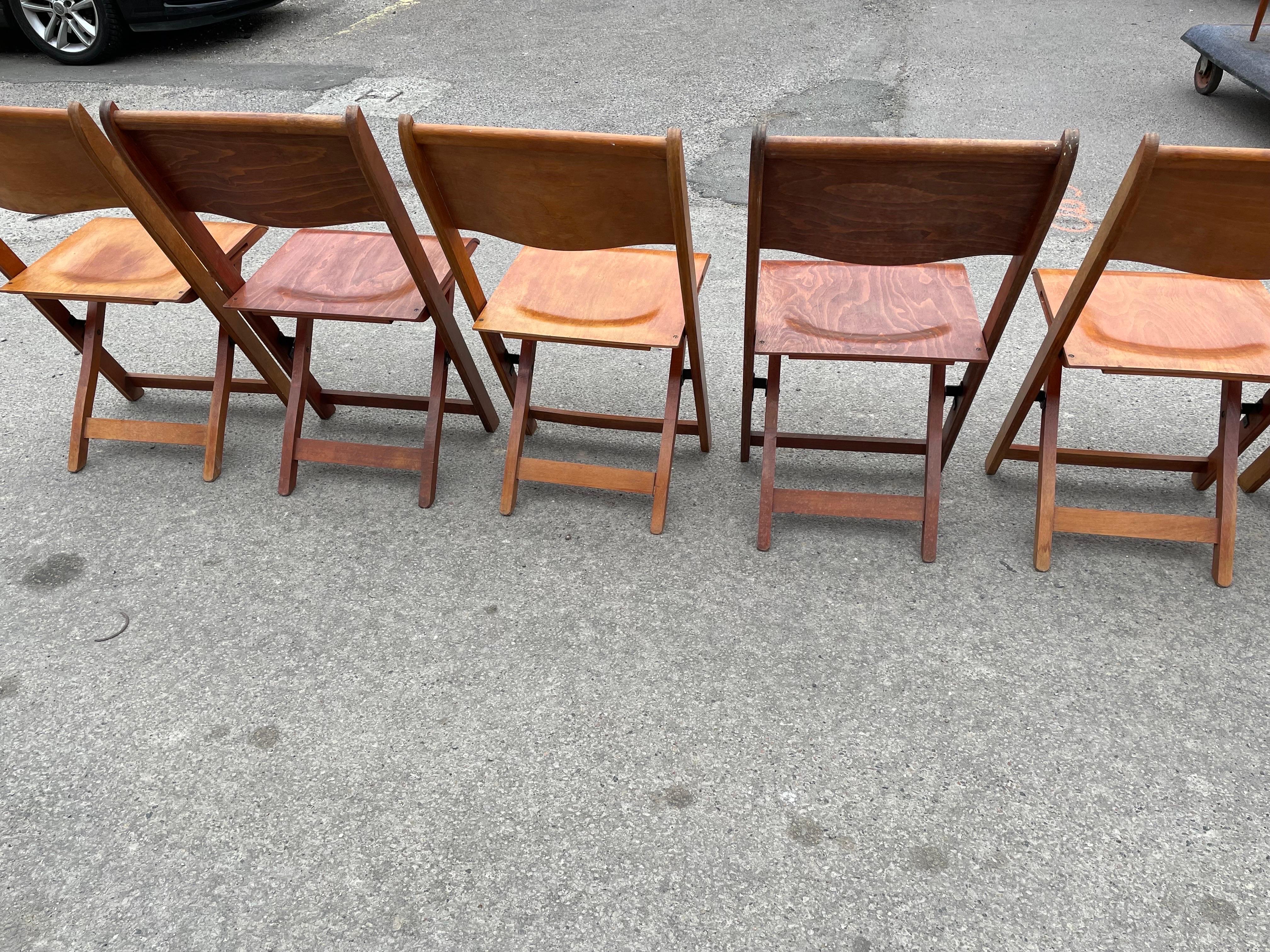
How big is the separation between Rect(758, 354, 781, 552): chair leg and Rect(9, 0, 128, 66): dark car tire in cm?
588

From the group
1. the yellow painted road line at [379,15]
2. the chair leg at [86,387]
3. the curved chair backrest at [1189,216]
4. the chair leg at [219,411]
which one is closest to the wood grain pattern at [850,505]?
the curved chair backrest at [1189,216]

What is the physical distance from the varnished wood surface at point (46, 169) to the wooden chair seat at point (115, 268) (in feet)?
0.68

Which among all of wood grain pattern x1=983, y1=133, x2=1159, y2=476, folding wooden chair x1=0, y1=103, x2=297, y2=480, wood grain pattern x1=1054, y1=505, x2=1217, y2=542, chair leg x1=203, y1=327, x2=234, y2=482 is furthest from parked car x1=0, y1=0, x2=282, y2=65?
wood grain pattern x1=1054, y1=505, x2=1217, y2=542

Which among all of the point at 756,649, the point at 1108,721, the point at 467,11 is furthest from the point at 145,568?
the point at 467,11

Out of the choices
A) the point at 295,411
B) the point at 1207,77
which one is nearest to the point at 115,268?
the point at 295,411

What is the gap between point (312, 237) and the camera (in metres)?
2.66

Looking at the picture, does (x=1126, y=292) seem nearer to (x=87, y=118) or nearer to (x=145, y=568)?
(x=87, y=118)

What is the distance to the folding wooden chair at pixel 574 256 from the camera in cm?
182

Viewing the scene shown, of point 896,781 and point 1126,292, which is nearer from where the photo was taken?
point 896,781

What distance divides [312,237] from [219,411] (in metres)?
0.64

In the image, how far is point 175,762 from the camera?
6.44 ft

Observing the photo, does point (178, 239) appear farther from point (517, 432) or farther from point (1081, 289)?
point (1081, 289)

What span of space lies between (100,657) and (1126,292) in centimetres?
289

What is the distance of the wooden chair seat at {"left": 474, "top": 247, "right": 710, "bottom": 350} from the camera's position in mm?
2209
